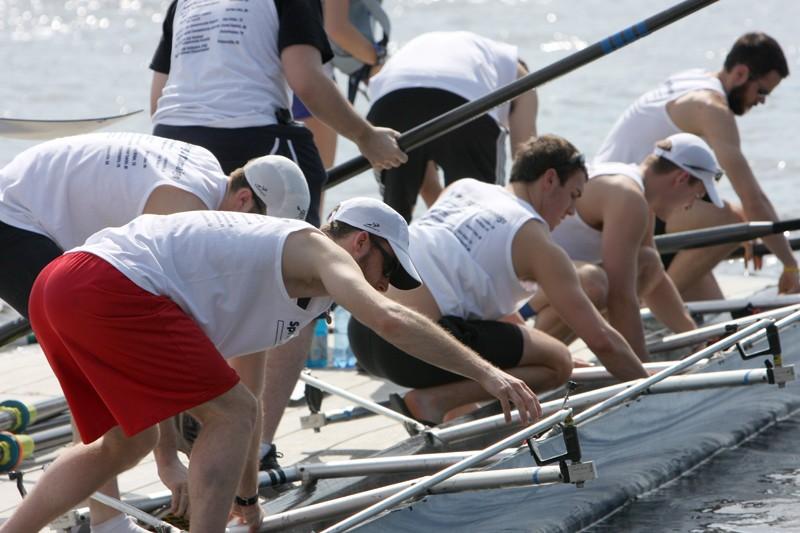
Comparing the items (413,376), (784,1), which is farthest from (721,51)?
(413,376)

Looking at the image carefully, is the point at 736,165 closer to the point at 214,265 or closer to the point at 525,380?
the point at 525,380

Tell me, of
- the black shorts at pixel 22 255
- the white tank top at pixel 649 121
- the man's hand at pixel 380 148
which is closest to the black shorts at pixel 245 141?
the man's hand at pixel 380 148

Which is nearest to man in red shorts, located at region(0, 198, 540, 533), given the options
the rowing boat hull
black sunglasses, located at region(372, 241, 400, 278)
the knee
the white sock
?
black sunglasses, located at region(372, 241, 400, 278)

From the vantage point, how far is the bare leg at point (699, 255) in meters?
6.52

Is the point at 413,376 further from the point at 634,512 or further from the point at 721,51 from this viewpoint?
the point at 721,51

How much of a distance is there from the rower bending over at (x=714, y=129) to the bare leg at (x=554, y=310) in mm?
1124

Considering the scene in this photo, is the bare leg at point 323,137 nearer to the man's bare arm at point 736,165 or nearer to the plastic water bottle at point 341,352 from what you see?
the plastic water bottle at point 341,352

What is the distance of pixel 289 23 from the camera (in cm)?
453

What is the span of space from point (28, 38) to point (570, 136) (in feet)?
35.8

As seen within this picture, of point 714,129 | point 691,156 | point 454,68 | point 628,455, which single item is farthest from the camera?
point 714,129

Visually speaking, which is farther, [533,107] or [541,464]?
[533,107]

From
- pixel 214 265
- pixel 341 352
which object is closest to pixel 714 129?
pixel 341 352

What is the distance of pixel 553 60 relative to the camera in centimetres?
1839

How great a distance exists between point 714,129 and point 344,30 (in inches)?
65.2
